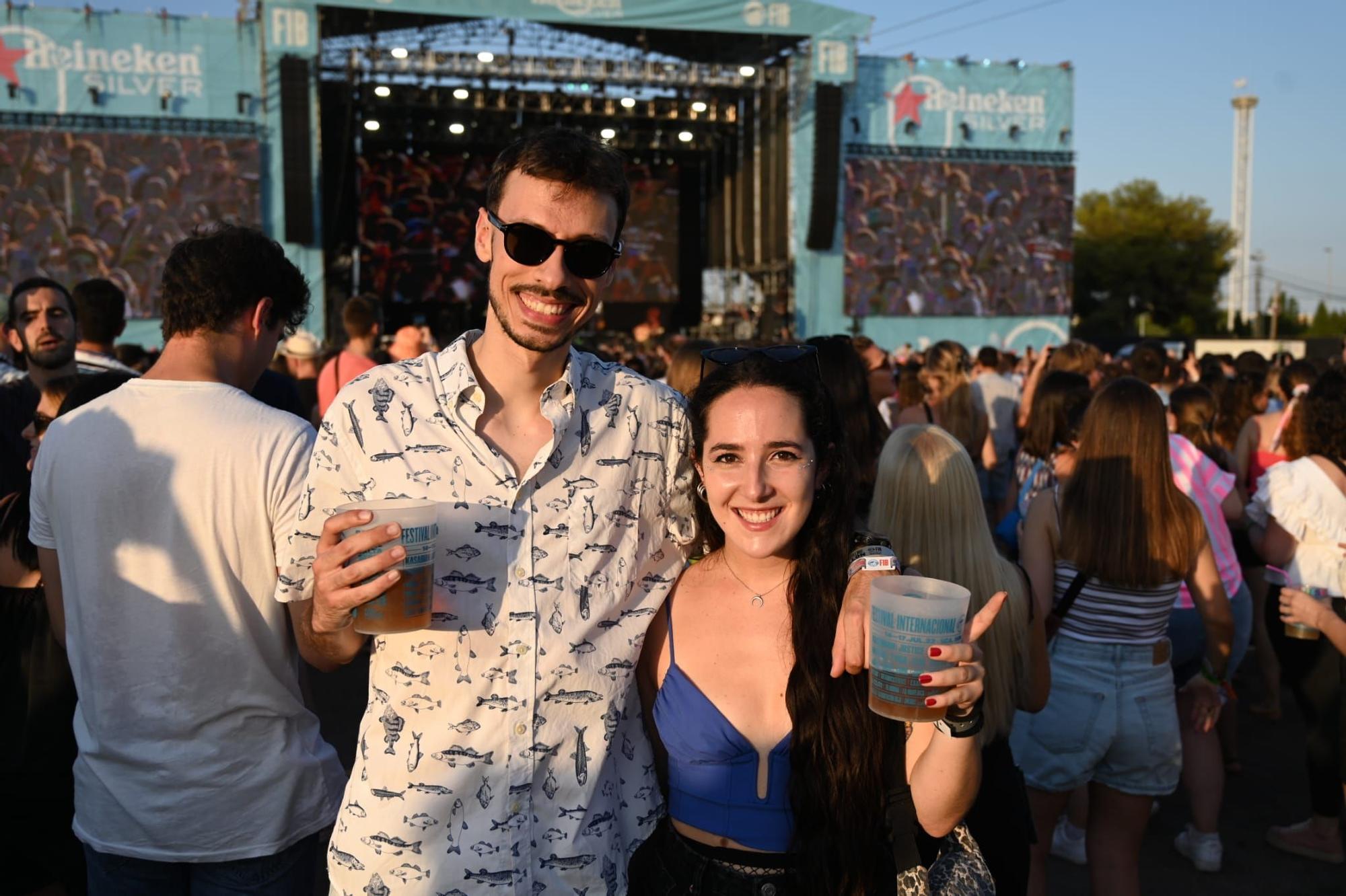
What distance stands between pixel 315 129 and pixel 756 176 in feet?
26.6

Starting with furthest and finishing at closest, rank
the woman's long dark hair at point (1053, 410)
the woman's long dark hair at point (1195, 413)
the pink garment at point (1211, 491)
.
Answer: the woman's long dark hair at point (1195, 413) < the woman's long dark hair at point (1053, 410) < the pink garment at point (1211, 491)

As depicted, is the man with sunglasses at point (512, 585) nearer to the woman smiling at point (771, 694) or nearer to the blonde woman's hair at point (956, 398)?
the woman smiling at point (771, 694)

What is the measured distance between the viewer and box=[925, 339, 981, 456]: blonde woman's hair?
659 centimetres

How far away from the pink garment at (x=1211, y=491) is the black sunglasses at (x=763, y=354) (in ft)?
8.44

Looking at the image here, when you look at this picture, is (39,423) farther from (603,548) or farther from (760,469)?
(760,469)

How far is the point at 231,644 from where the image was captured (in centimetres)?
211

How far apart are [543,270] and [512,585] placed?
0.59 m

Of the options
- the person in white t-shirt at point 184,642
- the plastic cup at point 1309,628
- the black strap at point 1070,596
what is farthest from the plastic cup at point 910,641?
the plastic cup at point 1309,628

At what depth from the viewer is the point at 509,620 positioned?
179 centimetres

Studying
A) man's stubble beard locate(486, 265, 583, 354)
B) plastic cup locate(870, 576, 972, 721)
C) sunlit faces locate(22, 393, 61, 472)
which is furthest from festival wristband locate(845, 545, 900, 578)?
sunlit faces locate(22, 393, 61, 472)

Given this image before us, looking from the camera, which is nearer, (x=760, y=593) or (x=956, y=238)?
(x=760, y=593)

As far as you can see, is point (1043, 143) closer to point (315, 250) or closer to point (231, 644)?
point (315, 250)

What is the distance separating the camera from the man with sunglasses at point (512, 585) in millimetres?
1768

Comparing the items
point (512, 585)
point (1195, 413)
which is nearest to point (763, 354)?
point (512, 585)
